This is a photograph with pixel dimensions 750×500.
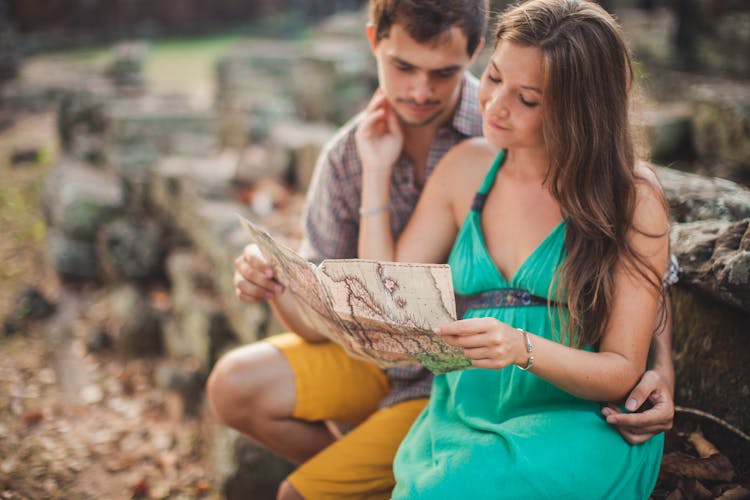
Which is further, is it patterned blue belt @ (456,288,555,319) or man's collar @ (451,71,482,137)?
man's collar @ (451,71,482,137)

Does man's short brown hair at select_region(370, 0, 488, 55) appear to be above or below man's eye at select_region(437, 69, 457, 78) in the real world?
above

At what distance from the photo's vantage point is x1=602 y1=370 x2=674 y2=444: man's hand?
1.72 m

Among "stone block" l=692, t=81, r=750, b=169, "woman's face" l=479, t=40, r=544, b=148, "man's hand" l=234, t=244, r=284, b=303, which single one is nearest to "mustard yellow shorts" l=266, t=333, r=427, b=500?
"man's hand" l=234, t=244, r=284, b=303

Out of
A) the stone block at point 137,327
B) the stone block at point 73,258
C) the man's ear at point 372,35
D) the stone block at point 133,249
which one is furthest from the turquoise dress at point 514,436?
the stone block at point 73,258

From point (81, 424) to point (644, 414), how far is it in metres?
3.53

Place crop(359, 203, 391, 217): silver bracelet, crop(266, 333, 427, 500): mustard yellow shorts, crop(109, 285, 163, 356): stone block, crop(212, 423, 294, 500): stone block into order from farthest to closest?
crop(109, 285, 163, 356): stone block
crop(212, 423, 294, 500): stone block
crop(359, 203, 391, 217): silver bracelet
crop(266, 333, 427, 500): mustard yellow shorts

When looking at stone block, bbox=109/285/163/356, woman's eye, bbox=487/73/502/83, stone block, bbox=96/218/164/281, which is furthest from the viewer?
stone block, bbox=96/218/164/281

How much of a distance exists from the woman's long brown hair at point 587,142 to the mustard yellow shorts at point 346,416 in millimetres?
710

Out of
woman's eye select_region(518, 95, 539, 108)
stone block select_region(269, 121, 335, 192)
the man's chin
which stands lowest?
stone block select_region(269, 121, 335, 192)

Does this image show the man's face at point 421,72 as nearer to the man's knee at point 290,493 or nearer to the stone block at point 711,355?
the stone block at point 711,355

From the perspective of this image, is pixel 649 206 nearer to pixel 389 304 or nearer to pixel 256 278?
pixel 389 304

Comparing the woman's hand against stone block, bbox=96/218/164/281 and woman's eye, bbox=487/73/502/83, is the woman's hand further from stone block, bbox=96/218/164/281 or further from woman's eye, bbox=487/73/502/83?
stone block, bbox=96/218/164/281

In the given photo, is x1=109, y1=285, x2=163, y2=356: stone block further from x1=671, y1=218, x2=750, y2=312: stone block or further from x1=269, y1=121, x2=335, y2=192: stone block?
x1=671, y1=218, x2=750, y2=312: stone block

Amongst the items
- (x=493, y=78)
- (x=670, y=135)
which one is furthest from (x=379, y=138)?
(x=670, y=135)
